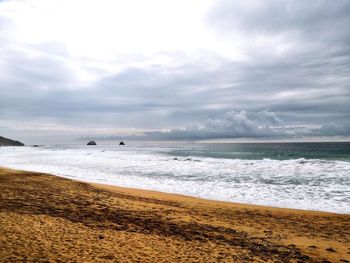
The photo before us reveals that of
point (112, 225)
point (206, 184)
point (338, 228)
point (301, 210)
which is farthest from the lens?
point (206, 184)

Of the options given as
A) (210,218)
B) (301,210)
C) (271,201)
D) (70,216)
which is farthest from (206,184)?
(70,216)

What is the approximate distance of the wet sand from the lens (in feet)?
17.2

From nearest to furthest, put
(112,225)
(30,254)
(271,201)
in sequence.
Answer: (30,254) → (112,225) → (271,201)

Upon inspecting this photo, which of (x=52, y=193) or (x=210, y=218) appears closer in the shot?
(x=210, y=218)

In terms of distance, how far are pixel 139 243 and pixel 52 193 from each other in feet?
22.4

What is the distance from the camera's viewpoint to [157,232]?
6816 mm

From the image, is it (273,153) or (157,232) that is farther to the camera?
(273,153)

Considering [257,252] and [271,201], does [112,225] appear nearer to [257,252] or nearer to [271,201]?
[257,252]

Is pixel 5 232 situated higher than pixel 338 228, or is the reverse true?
pixel 5 232

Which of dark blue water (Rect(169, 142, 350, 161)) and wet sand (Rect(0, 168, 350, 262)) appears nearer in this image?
wet sand (Rect(0, 168, 350, 262))

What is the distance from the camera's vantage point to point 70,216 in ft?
25.1

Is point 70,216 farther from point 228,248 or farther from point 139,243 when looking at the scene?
point 228,248

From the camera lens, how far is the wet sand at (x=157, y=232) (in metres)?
5.24

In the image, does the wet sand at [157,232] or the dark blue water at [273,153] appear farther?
the dark blue water at [273,153]
